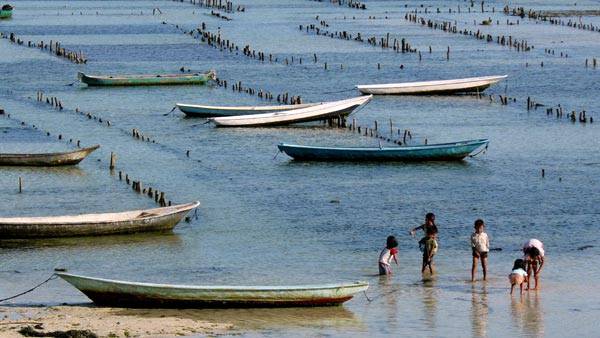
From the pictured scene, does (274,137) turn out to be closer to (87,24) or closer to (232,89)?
(232,89)

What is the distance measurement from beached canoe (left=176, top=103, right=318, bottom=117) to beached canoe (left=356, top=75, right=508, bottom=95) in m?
8.65

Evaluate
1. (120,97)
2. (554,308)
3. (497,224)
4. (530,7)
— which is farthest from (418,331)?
(530,7)

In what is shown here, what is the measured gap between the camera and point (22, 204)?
1642 inches

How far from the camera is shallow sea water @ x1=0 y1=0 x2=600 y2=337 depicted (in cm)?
2907

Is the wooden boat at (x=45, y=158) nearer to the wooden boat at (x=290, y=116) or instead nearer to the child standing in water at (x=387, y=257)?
the wooden boat at (x=290, y=116)

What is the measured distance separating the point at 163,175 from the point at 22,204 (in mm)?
6015

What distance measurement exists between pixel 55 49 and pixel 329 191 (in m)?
49.8

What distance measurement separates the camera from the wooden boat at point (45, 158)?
154 feet

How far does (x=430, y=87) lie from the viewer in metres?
67.6

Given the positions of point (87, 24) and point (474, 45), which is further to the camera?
point (87, 24)

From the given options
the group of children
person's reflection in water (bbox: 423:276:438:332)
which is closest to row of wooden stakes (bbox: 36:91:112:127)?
the group of children

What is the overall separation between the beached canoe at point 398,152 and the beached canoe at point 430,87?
1852cm

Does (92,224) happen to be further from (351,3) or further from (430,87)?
(351,3)

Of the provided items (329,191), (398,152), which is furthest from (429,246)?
(398,152)
